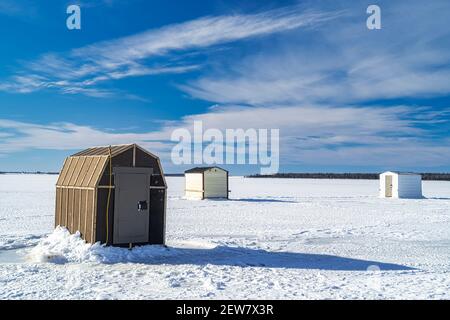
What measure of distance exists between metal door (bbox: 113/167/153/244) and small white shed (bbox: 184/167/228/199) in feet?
69.7

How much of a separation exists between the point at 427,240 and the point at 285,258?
20.6 feet

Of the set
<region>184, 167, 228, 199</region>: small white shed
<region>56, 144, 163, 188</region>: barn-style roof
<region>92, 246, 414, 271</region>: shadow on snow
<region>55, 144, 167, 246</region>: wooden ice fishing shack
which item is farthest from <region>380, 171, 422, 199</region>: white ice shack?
<region>56, 144, 163, 188</region>: barn-style roof

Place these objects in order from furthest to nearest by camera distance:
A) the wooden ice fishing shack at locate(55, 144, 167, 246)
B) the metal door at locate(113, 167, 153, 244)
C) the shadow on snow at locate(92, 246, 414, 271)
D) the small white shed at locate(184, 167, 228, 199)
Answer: the small white shed at locate(184, 167, 228, 199) < the metal door at locate(113, 167, 153, 244) < the wooden ice fishing shack at locate(55, 144, 167, 246) < the shadow on snow at locate(92, 246, 414, 271)

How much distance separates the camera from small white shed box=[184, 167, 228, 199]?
33250mm

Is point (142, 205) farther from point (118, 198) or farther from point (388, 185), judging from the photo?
point (388, 185)

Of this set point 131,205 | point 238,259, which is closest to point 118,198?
point 131,205

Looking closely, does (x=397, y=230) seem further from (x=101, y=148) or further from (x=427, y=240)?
(x=101, y=148)

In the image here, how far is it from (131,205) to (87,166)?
182 centimetres

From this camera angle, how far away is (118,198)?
11305 mm

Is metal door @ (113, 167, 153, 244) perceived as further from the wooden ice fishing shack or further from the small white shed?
the small white shed

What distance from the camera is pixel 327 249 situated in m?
12.8

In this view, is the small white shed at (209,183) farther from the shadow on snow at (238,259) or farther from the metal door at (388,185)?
the shadow on snow at (238,259)
